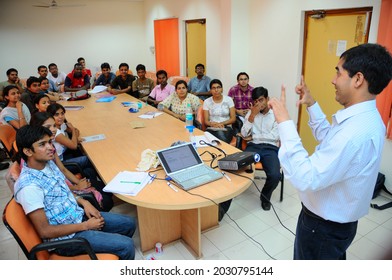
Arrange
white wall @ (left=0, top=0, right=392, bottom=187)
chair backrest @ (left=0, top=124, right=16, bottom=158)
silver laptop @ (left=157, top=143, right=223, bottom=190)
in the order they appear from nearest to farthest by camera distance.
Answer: silver laptop @ (left=157, top=143, right=223, bottom=190), chair backrest @ (left=0, top=124, right=16, bottom=158), white wall @ (left=0, top=0, right=392, bottom=187)

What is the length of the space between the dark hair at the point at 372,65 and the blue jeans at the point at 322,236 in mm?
620

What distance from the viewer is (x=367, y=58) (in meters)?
1.13

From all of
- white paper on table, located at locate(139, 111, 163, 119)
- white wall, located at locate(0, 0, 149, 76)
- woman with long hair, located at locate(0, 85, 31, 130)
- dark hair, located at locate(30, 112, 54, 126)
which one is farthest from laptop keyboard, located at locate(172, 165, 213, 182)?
white wall, located at locate(0, 0, 149, 76)

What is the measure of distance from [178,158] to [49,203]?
901mm

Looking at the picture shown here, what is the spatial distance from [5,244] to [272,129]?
2.76 m

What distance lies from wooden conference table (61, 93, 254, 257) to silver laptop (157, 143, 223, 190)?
0.20ft

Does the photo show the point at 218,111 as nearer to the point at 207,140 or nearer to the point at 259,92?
the point at 259,92

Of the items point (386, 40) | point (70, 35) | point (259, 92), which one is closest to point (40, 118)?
point (259, 92)

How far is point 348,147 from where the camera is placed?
1.12 metres

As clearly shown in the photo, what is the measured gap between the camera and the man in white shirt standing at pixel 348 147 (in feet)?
3.72

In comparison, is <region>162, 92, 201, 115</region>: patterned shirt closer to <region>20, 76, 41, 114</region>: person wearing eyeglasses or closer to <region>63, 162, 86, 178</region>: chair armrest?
<region>63, 162, 86, 178</region>: chair armrest

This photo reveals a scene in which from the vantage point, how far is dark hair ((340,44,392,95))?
1126mm

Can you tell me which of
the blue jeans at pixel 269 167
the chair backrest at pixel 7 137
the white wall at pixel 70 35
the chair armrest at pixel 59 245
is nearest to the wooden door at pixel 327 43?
the blue jeans at pixel 269 167

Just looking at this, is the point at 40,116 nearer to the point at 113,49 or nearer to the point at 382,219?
the point at 382,219
